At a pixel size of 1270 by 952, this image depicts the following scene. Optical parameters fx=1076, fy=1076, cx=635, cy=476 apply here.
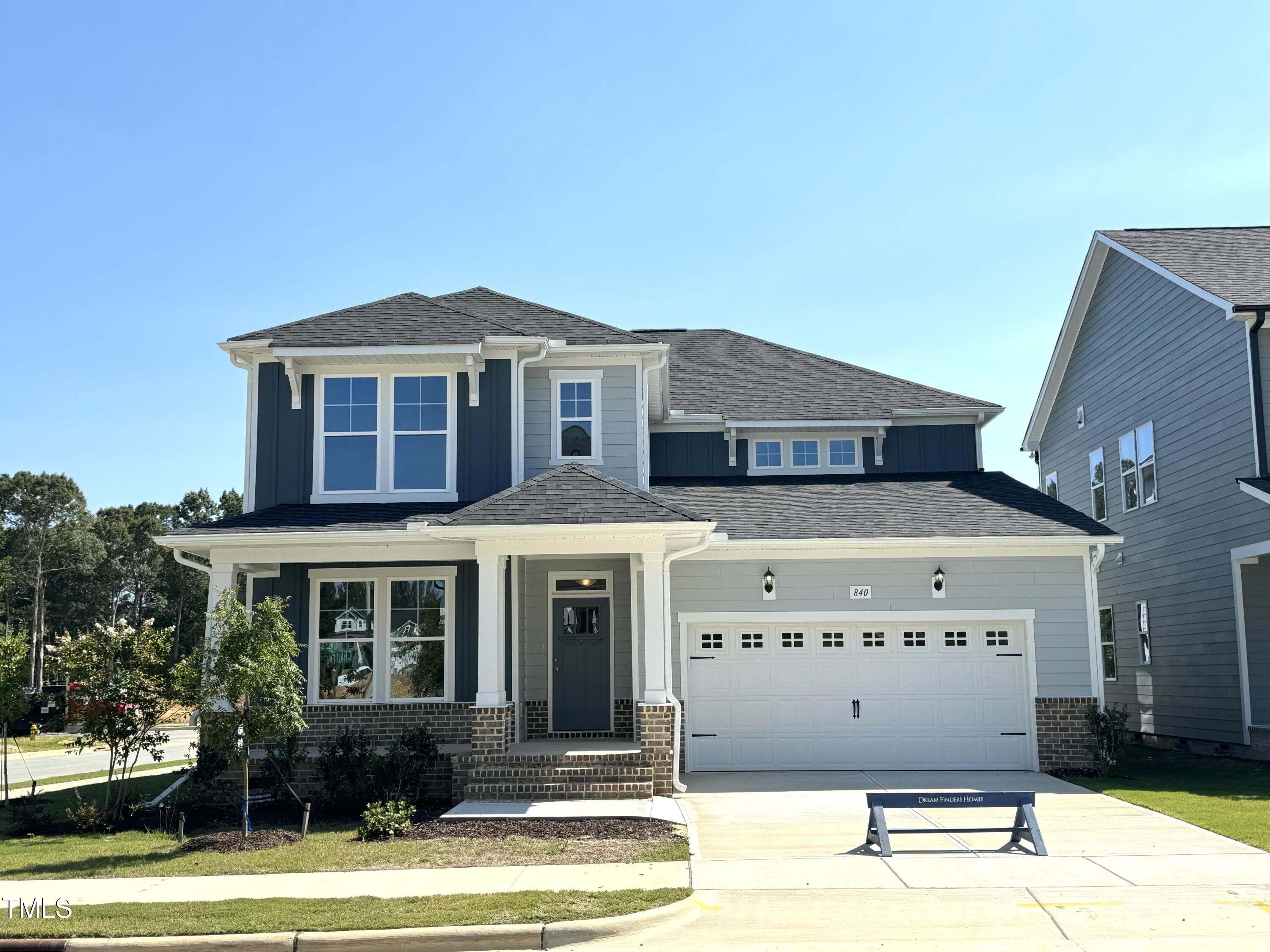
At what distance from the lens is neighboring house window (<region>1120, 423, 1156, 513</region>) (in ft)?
63.9

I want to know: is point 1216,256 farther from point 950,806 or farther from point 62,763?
point 62,763

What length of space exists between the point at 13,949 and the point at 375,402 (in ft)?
30.4

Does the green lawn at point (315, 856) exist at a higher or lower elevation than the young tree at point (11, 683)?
lower

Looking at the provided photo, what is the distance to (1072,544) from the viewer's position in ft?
50.3

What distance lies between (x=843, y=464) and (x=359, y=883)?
12.8 metres

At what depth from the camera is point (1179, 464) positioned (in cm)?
1833

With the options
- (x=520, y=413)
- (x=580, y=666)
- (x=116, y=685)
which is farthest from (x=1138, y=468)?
(x=116, y=685)

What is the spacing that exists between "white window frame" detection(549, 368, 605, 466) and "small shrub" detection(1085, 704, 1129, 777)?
7.92m

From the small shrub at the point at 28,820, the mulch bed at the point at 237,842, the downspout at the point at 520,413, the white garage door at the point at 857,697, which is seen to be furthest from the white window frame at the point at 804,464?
the small shrub at the point at 28,820

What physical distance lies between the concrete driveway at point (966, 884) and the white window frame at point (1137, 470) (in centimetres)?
864

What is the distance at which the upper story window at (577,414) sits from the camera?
1617 centimetres

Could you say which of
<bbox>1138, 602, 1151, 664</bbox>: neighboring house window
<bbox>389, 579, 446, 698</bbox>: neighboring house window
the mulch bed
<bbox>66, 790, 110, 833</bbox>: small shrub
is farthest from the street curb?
<bbox>1138, 602, 1151, 664</bbox>: neighboring house window

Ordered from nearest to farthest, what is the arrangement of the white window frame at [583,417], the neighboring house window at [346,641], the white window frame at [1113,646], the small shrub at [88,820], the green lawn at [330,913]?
the green lawn at [330,913], the small shrub at [88,820], the neighboring house window at [346,641], the white window frame at [583,417], the white window frame at [1113,646]

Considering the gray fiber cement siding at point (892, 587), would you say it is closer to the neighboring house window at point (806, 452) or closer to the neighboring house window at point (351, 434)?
the neighboring house window at point (806, 452)
